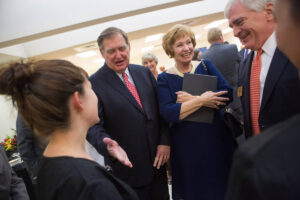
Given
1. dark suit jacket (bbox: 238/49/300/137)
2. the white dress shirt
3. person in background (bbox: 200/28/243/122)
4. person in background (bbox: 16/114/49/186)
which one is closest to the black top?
dark suit jacket (bbox: 238/49/300/137)

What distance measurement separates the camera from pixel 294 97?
1.20 m

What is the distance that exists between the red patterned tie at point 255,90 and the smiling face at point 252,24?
0.30ft

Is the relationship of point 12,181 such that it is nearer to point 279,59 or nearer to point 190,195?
point 190,195

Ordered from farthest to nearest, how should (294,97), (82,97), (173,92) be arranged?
(173,92) < (294,97) < (82,97)

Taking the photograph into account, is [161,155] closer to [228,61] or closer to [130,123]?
[130,123]

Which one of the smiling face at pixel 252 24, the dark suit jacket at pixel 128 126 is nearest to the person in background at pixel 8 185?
the dark suit jacket at pixel 128 126

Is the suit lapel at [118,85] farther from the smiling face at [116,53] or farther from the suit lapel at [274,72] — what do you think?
the suit lapel at [274,72]

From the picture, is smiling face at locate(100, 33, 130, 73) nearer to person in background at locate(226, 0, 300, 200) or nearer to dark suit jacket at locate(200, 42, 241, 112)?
person in background at locate(226, 0, 300, 200)

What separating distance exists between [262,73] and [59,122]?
1250 mm

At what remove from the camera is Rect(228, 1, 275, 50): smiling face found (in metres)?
1.40

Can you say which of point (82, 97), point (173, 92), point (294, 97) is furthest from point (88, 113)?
point (294, 97)

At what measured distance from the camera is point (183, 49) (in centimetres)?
176

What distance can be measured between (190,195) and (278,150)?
148 centimetres

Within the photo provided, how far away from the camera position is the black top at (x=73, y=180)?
2.64ft
